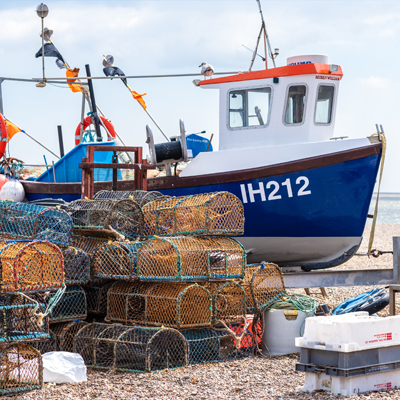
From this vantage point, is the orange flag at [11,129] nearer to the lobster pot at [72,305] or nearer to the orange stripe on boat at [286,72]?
the orange stripe on boat at [286,72]

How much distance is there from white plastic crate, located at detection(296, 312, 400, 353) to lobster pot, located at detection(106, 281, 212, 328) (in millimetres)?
1421

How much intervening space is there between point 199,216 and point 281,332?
155 cm

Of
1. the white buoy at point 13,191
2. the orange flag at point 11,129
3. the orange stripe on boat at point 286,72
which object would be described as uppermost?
the orange stripe on boat at point 286,72

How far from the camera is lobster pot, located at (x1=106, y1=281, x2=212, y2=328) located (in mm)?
6117

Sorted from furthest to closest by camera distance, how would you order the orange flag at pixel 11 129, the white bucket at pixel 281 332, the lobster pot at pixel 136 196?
the orange flag at pixel 11 129 → the lobster pot at pixel 136 196 → the white bucket at pixel 281 332

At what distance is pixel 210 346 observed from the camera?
6.32m

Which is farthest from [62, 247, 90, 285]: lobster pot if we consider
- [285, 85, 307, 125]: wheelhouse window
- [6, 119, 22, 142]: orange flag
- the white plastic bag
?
[6, 119, 22, 142]: orange flag

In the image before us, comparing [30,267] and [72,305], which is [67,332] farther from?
[30,267]

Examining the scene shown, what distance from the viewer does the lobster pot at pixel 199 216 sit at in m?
6.61

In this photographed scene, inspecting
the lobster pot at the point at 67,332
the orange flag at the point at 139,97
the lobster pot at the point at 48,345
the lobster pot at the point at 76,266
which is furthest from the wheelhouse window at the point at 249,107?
the lobster pot at the point at 48,345

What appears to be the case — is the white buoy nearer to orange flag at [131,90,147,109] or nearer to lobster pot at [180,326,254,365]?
orange flag at [131,90,147,109]

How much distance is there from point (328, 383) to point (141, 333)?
193 cm

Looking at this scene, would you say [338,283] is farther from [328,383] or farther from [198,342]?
[328,383]

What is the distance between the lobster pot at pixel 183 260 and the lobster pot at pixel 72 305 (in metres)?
0.74
